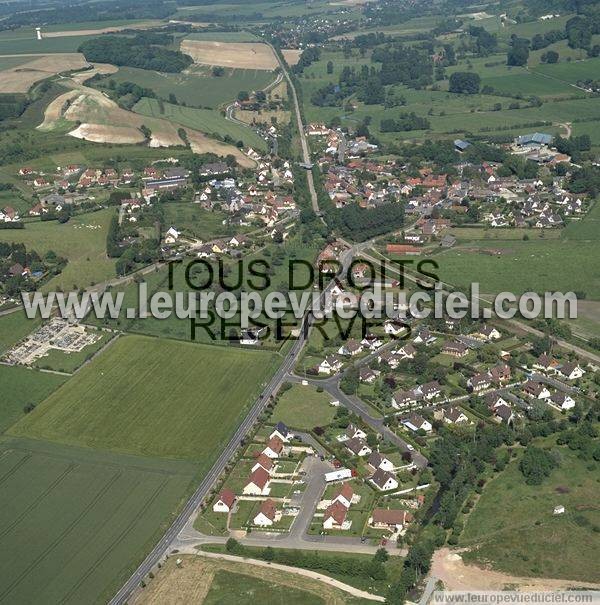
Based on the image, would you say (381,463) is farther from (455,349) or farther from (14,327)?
(14,327)

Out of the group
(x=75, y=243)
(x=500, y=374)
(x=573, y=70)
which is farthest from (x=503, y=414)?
(x=573, y=70)

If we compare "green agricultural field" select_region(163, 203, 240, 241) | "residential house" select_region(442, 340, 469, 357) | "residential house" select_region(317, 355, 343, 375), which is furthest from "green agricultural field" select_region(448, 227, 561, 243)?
"residential house" select_region(317, 355, 343, 375)

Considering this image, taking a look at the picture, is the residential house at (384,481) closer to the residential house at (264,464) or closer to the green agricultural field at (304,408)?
the residential house at (264,464)

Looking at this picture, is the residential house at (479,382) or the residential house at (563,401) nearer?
the residential house at (563,401)

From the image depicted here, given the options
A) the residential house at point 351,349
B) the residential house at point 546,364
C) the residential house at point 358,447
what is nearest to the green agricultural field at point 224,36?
the residential house at point 351,349

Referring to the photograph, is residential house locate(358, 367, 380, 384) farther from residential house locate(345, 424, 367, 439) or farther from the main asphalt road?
residential house locate(345, 424, 367, 439)

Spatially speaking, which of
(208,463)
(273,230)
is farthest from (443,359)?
(273,230)

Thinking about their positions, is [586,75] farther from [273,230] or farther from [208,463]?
A: [208,463]
